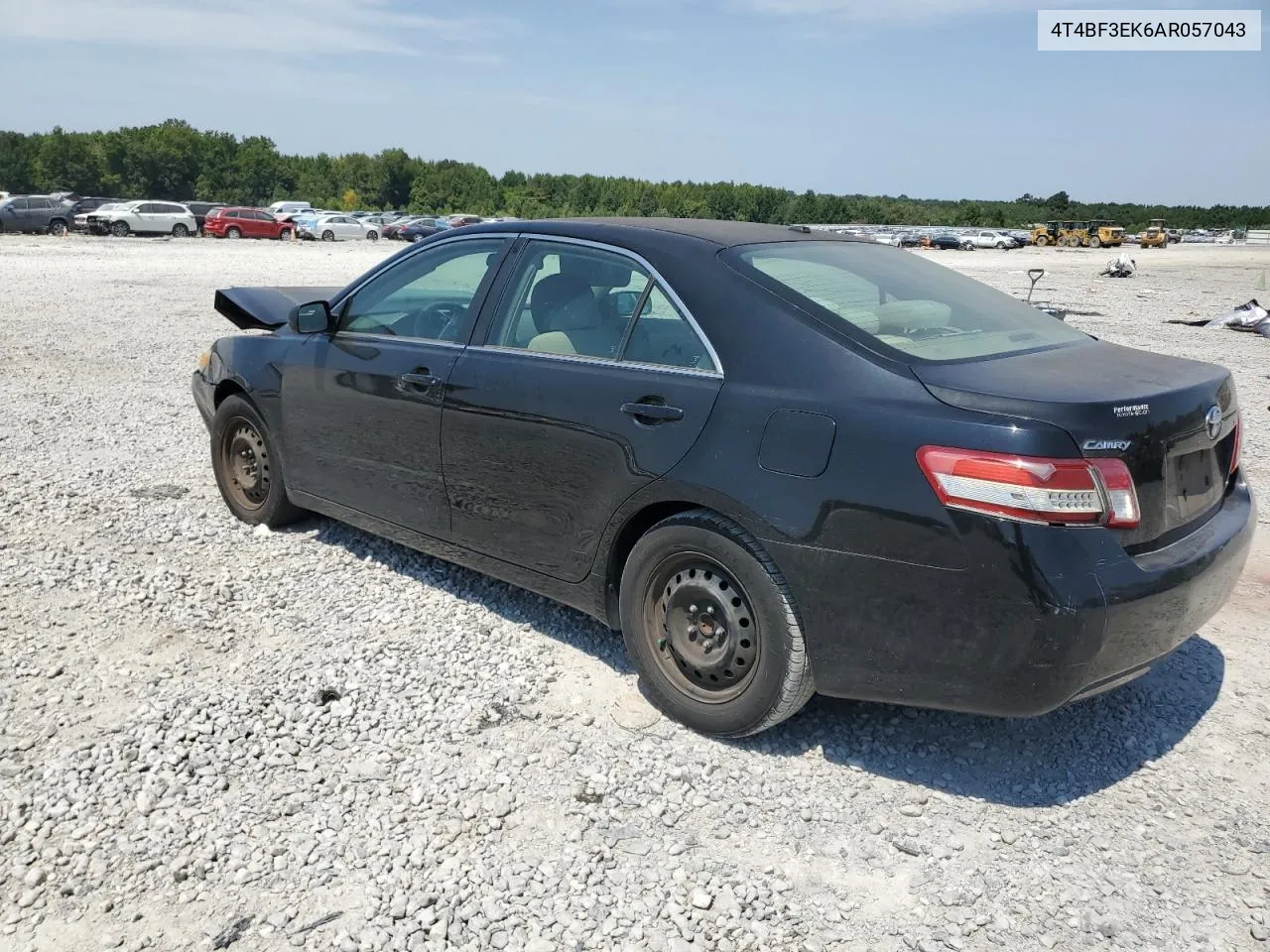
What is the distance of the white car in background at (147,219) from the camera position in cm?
4125

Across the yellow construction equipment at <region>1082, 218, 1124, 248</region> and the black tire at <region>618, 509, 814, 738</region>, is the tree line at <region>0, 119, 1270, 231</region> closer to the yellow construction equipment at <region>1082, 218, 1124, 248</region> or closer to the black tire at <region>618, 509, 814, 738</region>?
the yellow construction equipment at <region>1082, 218, 1124, 248</region>

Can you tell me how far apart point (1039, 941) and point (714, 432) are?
1.66m

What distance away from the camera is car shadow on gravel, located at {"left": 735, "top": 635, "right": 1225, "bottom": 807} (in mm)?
3359

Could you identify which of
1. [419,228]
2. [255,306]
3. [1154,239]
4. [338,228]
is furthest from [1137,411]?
[1154,239]

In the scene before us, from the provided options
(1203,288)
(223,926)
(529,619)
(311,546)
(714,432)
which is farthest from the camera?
(1203,288)

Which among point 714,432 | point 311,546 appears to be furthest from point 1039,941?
point 311,546

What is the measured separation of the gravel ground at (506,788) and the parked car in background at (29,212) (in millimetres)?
40965

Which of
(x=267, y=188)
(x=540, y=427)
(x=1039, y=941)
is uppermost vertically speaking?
(x=267, y=188)

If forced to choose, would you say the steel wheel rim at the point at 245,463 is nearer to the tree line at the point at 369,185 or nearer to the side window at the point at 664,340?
the side window at the point at 664,340

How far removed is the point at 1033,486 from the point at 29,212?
4526 centimetres

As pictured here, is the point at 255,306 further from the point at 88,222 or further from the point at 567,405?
the point at 88,222

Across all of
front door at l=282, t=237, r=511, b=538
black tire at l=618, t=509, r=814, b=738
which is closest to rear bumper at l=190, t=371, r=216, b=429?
front door at l=282, t=237, r=511, b=538

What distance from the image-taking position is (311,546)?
17.4ft

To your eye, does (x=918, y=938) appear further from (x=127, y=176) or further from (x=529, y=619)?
(x=127, y=176)
